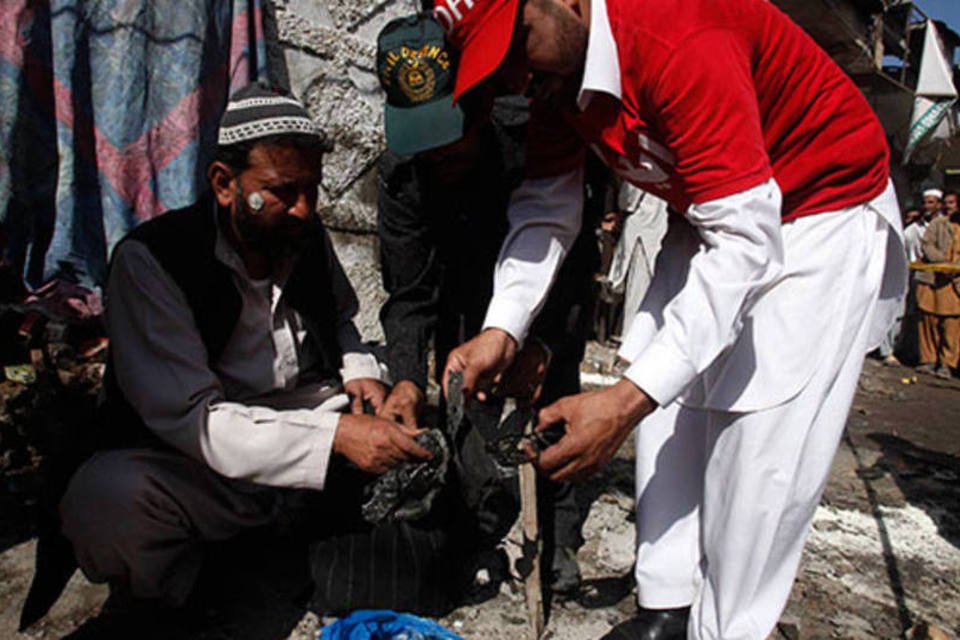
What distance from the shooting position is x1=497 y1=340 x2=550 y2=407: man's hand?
7.63 feet

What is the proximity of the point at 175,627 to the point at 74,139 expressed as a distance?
219 cm

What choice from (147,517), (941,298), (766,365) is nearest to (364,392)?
(147,517)

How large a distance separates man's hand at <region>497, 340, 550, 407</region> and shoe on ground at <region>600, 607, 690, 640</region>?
2.53 feet

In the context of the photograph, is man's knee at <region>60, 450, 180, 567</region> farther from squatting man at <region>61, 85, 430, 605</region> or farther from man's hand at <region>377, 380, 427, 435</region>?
man's hand at <region>377, 380, 427, 435</region>

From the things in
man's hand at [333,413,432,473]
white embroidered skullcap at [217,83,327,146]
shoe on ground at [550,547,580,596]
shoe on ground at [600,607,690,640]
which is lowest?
shoe on ground at [550,547,580,596]

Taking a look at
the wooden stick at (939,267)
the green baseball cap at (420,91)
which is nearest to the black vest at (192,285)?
the green baseball cap at (420,91)

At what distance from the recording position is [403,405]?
7.47 feet

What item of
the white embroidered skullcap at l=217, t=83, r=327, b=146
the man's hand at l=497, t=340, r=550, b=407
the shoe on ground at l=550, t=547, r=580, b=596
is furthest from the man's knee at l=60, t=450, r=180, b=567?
the shoe on ground at l=550, t=547, r=580, b=596

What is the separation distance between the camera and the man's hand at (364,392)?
2449 millimetres

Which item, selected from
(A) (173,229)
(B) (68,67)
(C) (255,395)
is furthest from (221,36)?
(C) (255,395)

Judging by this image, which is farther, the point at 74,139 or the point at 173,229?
the point at 74,139

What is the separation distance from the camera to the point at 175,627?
7.04 ft

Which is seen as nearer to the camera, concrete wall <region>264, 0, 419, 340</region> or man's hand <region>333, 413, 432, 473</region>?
man's hand <region>333, 413, 432, 473</region>

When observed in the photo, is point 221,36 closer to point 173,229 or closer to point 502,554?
point 173,229
